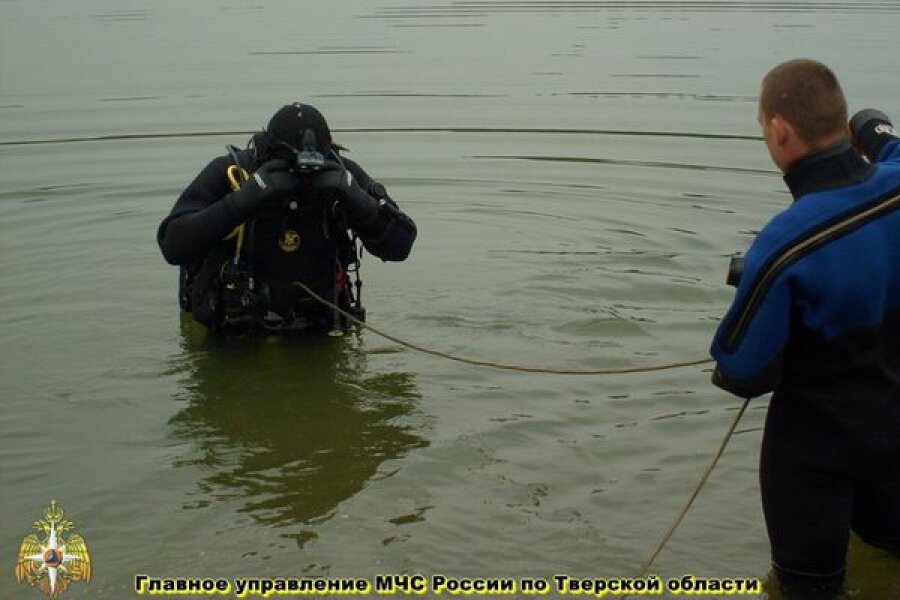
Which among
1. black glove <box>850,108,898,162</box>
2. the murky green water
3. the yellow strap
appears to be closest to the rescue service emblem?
Answer: the murky green water

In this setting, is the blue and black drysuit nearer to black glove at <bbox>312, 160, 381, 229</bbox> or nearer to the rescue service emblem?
the rescue service emblem

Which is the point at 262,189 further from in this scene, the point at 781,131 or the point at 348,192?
the point at 781,131

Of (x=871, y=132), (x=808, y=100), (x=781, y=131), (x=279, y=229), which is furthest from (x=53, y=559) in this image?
(x=871, y=132)

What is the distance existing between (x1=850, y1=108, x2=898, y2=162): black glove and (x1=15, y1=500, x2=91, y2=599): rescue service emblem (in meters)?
3.06

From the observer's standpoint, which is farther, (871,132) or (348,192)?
(348,192)

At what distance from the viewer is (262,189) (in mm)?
5910

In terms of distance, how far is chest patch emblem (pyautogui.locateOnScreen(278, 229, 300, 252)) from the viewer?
636 cm

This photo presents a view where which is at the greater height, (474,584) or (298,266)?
(298,266)

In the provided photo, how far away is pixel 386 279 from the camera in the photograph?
8305 millimetres

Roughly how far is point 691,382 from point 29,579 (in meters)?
3.40

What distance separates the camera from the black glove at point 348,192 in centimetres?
605

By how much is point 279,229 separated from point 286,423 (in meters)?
1.04

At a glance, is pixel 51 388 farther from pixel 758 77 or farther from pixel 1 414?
pixel 758 77

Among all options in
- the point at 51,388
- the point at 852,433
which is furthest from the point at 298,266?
the point at 852,433
